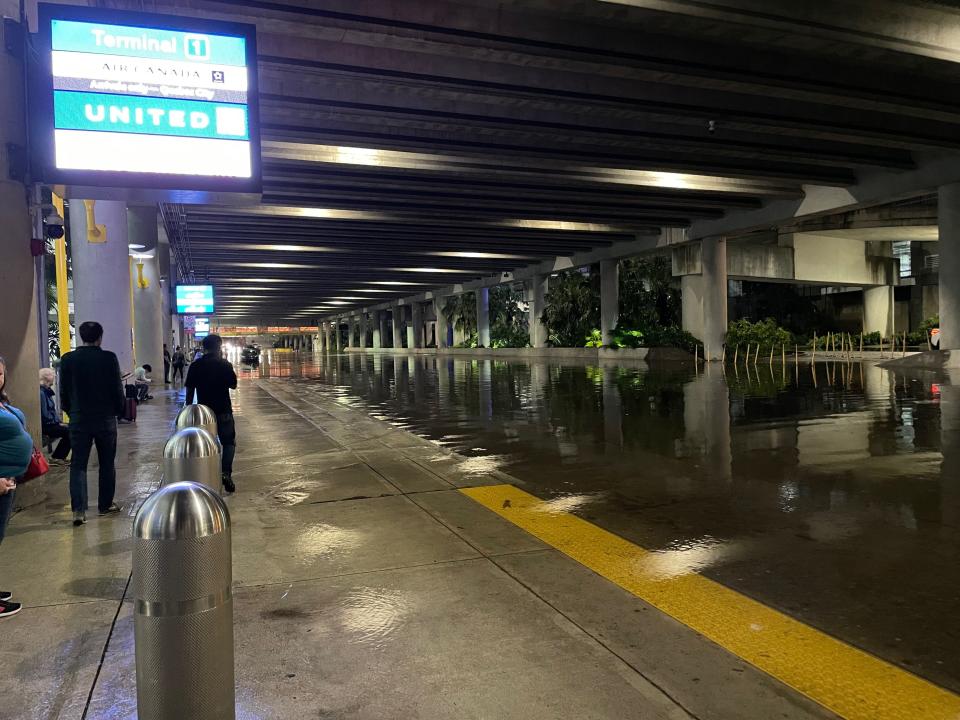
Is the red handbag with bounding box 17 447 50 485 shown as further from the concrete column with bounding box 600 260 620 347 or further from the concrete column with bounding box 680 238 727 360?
the concrete column with bounding box 600 260 620 347

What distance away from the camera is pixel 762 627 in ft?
12.3

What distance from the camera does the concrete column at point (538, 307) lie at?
173 ft

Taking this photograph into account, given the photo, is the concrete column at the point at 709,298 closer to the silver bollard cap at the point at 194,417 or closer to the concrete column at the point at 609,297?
the concrete column at the point at 609,297

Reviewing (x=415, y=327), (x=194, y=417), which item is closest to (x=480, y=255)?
(x=415, y=327)

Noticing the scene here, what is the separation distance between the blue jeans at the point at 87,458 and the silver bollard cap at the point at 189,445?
1600 mm

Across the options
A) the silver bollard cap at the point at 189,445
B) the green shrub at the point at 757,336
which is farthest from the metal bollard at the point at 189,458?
the green shrub at the point at 757,336

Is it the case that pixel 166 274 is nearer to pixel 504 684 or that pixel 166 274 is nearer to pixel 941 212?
pixel 941 212

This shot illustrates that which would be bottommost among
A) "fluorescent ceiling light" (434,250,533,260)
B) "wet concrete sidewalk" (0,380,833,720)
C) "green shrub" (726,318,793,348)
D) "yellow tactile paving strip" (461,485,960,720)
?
"yellow tactile paving strip" (461,485,960,720)

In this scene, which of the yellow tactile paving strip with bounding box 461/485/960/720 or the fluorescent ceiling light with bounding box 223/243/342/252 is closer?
the yellow tactile paving strip with bounding box 461/485/960/720

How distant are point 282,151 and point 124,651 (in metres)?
20.1

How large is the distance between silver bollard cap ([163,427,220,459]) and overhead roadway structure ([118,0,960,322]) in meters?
10.1

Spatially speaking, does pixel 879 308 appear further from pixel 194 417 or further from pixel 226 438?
pixel 194 417

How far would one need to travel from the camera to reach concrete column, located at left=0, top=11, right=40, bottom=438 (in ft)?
22.1

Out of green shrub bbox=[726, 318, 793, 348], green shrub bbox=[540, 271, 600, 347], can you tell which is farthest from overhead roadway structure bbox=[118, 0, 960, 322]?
green shrub bbox=[540, 271, 600, 347]
